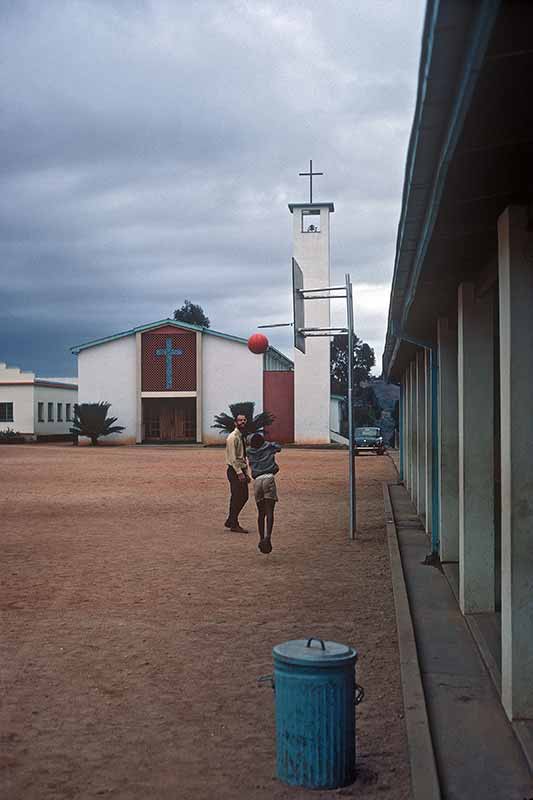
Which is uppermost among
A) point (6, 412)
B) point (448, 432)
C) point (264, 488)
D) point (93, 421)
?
point (6, 412)

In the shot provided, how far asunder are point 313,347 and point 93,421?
1172cm

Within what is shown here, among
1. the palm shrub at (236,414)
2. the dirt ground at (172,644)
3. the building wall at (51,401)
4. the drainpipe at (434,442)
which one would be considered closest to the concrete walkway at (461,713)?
the dirt ground at (172,644)

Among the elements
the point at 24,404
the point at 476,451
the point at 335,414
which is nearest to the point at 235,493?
the point at 476,451

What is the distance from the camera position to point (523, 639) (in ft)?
19.5

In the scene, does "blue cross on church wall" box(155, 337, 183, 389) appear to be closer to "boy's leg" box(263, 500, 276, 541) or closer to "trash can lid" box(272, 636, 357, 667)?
"boy's leg" box(263, 500, 276, 541)

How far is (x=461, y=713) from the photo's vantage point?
6.22 metres

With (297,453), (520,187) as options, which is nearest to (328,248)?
(297,453)

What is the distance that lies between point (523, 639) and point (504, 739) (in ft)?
1.90

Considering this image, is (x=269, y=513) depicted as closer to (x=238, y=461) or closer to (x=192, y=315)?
(x=238, y=461)

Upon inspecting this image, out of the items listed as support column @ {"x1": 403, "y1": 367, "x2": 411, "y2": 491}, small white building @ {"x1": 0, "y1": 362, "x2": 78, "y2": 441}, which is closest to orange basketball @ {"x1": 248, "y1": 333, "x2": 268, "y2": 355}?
support column @ {"x1": 403, "y1": 367, "x2": 411, "y2": 491}

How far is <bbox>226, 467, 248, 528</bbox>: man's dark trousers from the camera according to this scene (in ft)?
48.7

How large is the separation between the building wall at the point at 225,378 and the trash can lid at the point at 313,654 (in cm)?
4655

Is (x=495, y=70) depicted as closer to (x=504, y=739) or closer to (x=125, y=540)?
(x=504, y=739)

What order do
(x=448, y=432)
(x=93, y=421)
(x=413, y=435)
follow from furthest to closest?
(x=93, y=421) < (x=413, y=435) < (x=448, y=432)
